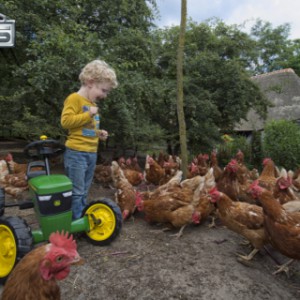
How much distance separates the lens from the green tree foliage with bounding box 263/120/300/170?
344 inches

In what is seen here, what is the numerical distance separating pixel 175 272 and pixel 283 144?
7675 millimetres

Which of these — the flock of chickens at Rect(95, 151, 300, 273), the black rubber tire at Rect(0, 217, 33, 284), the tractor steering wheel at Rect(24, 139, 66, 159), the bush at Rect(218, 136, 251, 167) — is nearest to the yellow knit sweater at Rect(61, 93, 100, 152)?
the tractor steering wheel at Rect(24, 139, 66, 159)

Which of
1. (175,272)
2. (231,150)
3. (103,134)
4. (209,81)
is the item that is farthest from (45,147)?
(231,150)

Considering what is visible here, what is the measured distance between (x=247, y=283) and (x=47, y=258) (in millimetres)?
1878

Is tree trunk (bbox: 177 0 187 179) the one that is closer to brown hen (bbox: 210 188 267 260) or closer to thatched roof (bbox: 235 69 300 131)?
brown hen (bbox: 210 188 267 260)

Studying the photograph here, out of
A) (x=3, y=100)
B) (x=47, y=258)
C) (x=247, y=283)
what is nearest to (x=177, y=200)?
(x=247, y=283)

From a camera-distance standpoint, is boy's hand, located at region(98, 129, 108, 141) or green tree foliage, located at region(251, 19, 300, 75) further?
green tree foliage, located at region(251, 19, 300, 75)

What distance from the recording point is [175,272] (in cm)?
258

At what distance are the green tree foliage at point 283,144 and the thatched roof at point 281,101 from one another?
4263 millimetres

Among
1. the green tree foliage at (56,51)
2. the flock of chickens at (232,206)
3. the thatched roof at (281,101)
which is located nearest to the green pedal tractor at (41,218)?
the flock of chickens at (232,206)

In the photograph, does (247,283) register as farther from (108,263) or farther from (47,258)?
(47,258)

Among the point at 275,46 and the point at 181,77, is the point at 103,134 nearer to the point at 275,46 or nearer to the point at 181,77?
the point at 181,77

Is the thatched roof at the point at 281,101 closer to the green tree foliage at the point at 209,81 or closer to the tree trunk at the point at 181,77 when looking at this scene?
the green tree foliage at the point at 209,81

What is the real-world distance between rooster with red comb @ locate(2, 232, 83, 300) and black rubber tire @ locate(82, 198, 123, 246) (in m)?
1.63
